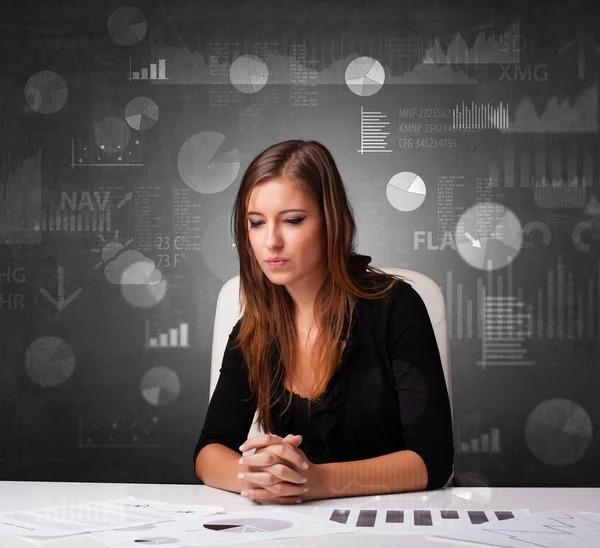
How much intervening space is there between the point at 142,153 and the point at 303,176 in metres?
1.73

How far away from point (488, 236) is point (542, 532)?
2.21m

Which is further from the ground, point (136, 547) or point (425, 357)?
point (425, 357)

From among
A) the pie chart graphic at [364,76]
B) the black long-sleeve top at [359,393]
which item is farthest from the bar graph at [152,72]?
the black long-sleeve top at [359,393]

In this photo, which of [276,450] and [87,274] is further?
[87,274]

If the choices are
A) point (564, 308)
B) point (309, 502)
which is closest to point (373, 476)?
point (309, 502)

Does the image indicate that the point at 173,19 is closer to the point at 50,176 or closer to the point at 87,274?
the point at 50,176

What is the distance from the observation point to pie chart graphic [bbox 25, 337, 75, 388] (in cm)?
312

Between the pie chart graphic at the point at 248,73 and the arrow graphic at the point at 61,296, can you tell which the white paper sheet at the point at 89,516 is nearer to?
the arrow graphic at the point at 61,296

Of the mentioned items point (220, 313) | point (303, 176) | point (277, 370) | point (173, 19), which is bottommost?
point (277, 370)

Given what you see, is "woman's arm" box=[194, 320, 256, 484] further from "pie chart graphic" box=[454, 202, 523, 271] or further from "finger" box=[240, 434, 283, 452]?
"pie chart graphic" box=[454, 202, 523, 271]

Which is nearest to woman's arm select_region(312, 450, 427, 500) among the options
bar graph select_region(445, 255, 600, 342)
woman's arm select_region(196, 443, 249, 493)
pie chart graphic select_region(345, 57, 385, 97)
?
woman's arm select_region(196, 443, 249, 493)

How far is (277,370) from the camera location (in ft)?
5.16

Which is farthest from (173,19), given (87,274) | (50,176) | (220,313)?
(220,313)

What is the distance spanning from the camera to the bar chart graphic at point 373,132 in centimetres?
307
